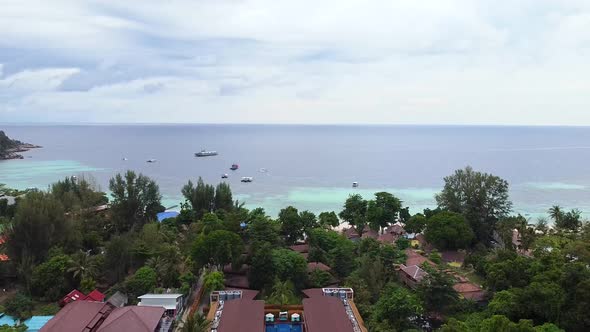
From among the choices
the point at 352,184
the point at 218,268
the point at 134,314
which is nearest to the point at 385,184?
the point at 352,184

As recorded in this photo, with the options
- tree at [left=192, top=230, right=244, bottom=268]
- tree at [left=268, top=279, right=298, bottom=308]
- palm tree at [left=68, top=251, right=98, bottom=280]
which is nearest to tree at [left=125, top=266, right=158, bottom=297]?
palm tree at [left=68, top=251, right=98, bottom=280]

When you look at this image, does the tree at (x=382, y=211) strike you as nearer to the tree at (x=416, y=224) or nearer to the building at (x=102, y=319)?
the tree at (x=416, y=224)

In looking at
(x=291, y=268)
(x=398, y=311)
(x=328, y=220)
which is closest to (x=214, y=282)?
(x=291, y=268)

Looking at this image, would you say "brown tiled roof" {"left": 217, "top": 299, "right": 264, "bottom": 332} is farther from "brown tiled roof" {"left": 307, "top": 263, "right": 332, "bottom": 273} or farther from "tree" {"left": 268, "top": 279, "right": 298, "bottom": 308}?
"brown tiled roof" {"left": 307, "top": 263, "right": 332, "bottom": 273}

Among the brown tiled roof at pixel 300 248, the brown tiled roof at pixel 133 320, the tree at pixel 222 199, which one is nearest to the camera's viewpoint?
the brown tiled roof at pixel 133 320

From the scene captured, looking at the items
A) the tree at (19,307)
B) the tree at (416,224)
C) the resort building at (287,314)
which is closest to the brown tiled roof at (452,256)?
the tree at (416,224)
